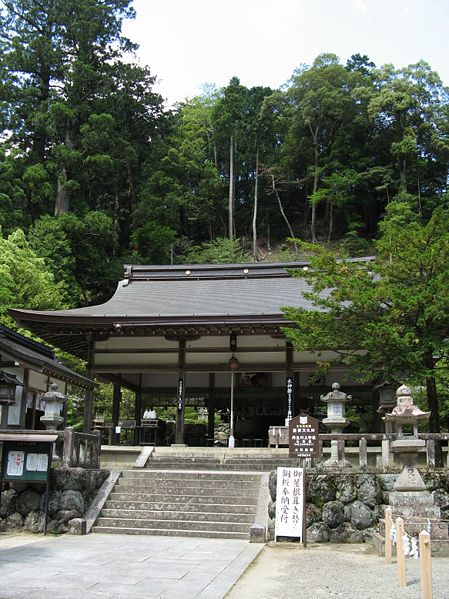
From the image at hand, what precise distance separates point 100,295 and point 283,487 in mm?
30282

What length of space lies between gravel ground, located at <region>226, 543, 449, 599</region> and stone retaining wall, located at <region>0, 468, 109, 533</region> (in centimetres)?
381

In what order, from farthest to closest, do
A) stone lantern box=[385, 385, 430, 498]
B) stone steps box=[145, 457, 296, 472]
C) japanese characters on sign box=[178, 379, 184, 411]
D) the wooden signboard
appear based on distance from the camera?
japanese characters on sign box=[178, 379, 184, 411], stone steps box=[145, 457, 296, 472], the wooden signboard, stone lantern box=[385, 385, 430, 498]

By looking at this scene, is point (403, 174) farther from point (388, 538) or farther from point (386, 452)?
point (388, 538)

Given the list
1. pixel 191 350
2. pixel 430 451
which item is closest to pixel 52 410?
pixel 191 350

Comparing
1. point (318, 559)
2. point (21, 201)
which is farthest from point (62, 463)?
point (21, 201)

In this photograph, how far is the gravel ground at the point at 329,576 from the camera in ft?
18.9

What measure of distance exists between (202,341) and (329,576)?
1069 centimetres

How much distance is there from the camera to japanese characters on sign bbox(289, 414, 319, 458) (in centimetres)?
969

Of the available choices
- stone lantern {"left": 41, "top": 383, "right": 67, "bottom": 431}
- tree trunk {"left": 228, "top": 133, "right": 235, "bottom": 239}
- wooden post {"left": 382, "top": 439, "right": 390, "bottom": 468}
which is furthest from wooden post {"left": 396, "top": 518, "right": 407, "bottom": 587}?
tree trunk {"left": 228, "top": 133, "right": 235, "bottom": 239}

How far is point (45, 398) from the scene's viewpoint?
11781mm

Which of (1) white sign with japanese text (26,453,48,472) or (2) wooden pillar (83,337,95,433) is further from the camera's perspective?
(2) wooden pillar (83,337,95,433)

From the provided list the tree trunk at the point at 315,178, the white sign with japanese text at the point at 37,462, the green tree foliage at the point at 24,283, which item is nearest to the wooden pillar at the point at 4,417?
the white sign with japanese text at the point at 37,462

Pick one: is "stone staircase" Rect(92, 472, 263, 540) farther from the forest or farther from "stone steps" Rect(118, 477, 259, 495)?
the forest

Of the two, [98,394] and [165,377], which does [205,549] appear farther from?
[98,394]
